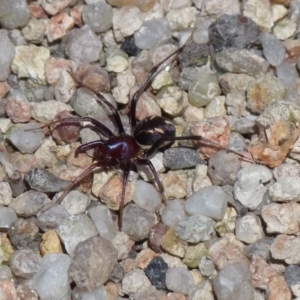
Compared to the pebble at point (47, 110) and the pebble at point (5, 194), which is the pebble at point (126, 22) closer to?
the pebble at point (47, 110)

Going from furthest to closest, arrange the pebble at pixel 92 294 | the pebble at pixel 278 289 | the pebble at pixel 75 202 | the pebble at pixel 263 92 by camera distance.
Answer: the pebble at pixel 263 92 < the pebble at pixel 75 202 < the pebble at pixel 92 294 < the pebble at pixel 278 289

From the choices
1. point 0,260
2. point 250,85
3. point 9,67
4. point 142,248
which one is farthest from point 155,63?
point 0,260

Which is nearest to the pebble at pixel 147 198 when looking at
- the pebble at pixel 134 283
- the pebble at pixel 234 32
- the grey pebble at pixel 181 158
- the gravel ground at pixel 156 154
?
the gravel ground at pixel 156 154

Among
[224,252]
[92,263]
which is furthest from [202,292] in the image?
[92,263]

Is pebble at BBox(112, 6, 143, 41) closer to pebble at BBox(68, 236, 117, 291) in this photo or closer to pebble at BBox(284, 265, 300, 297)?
A: pebble at BBox(68, 236, 117, 291)

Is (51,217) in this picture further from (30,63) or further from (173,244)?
(30,63)

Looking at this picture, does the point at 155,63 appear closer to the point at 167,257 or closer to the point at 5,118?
the point at 5,118
